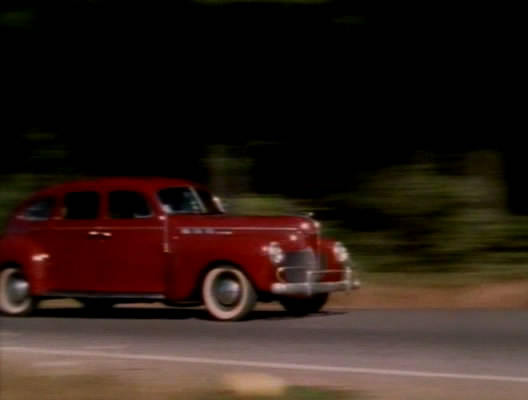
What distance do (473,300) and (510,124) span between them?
3646 millimetres

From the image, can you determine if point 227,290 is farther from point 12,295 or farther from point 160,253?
point 12,295

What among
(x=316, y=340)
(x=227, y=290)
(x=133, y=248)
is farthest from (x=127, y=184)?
(x=316, y=340)

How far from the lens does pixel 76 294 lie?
53.5ft

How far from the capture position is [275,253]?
1512 centimetres

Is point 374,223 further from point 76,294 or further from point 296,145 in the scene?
point 76,294

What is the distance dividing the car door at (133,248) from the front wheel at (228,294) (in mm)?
551

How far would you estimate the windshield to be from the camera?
1603cm

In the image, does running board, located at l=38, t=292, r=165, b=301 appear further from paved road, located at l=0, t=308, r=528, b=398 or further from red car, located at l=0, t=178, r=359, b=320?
paved road, located at l=0, t=308, r=528, b=398

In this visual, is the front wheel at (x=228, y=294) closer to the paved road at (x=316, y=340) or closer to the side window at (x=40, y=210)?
the paved road at (x=316, y=340)

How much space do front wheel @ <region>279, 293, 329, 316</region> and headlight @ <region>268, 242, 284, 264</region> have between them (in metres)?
1.17

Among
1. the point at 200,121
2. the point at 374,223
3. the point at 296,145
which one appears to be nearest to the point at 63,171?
the point at 200,121

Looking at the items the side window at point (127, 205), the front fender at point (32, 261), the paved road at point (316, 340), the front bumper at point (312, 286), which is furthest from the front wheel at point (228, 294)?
the front fender at point (32, 261)

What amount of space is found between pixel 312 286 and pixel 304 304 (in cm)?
104

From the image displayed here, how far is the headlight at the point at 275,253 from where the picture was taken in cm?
1510
